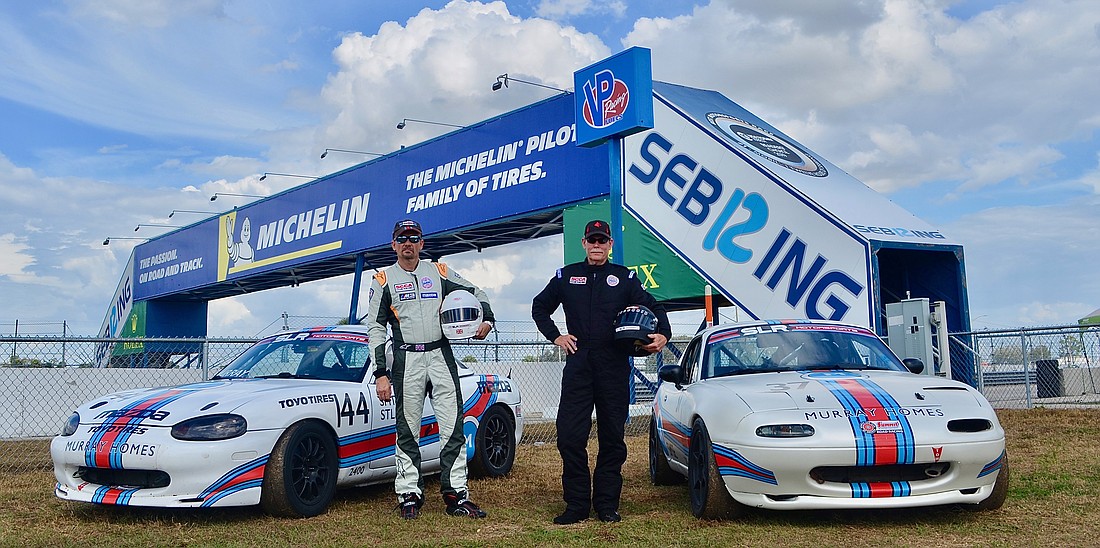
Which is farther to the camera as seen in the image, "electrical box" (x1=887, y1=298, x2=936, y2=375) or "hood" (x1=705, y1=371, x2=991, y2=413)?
"electrical box" (x1=887, y1=298, x2=936, y2=375)

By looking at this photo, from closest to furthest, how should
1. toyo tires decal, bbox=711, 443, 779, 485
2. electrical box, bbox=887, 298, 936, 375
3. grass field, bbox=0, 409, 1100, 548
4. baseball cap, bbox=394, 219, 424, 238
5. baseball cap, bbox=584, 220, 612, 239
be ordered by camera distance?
1. grass field, bbox=0, 409, 1100, 548
2. toyo tires decal, bbox=711, 443, 779, 485
3. baseball cap, bbox=584, 220, 612, 239
4. baseball cap, bbox=394, 219, 424, 238
5. electrical box, bbox=887, 298, 936, 375

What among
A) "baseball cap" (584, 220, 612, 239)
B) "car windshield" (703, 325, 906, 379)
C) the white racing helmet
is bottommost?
"car windshield" (703, 325, 906, 379)

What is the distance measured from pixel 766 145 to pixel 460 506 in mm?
10406

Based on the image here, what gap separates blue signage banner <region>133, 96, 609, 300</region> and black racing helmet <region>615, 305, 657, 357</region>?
10.7 metres

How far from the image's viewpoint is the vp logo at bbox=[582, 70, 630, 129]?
11.5 meters

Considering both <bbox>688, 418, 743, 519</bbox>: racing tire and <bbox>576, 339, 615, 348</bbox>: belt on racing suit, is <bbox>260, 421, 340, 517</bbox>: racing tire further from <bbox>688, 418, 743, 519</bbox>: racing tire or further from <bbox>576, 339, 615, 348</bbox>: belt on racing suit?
<bbox>688, 418, 743, 519</bbox>: racing tire

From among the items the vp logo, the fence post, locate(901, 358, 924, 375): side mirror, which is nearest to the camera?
locate(901, 358, 924, 375): side mirror

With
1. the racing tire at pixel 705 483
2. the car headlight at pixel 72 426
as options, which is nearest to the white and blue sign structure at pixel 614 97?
the racing tire at pixel 705 483

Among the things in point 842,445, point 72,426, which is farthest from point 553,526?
point 72,426

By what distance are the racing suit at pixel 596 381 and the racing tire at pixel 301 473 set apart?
1.57 m

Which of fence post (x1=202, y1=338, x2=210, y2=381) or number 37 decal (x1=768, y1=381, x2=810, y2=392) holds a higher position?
fence post (x1=202, y1=338, x2=210, y2=381)

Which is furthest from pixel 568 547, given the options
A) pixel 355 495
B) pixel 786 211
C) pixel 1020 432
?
pixel 786 211

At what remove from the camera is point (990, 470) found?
198 inches

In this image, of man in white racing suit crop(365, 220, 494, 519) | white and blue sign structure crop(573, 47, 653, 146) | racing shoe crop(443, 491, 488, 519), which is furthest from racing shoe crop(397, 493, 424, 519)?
white and blue sign structure crop(573, 47, 653, 146)
